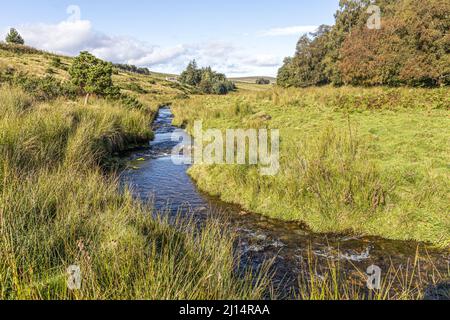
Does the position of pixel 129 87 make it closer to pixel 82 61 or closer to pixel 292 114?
pixel 82 61

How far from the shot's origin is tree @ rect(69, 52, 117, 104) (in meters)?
18.5

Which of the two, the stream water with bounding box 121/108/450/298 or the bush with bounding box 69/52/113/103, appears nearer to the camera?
the stream water with bounding box 121/108/450/298

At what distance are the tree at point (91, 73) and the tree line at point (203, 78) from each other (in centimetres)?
6039

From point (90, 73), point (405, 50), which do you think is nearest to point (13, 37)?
point (90, 73)

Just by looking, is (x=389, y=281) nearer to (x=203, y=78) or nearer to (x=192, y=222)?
(x=192, y=222)

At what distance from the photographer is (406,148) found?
9109 mm

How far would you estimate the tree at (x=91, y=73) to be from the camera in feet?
60.8

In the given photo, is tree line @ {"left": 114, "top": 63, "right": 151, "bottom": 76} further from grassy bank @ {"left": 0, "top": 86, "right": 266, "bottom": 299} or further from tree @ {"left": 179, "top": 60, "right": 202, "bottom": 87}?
grassy bank @ {"left": 0, "top": 86, "right": 266, "bottom": 299}

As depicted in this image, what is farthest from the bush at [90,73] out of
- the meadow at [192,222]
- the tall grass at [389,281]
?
the tall grass at [389,281]

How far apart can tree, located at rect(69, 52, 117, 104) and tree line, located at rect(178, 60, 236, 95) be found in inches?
2378

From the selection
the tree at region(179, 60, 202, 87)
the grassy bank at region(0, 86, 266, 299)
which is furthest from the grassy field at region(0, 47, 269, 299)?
the tree at region(179, 60, 202, 87)

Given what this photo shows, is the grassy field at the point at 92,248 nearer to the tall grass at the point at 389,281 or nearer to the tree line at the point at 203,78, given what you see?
the tall grass at the point at 389,281

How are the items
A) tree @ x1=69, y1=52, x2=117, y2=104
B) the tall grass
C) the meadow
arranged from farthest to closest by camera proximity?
tree @ x1=69, y1=52, x2=117, y2=104 → the tall grass → the meadow
